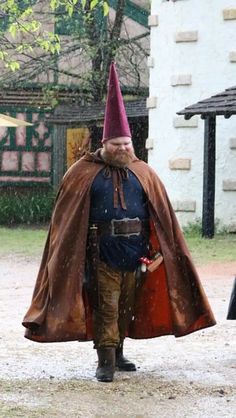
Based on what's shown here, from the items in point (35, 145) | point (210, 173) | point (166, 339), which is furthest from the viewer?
point (35, 145)

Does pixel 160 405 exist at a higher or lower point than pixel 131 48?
lower

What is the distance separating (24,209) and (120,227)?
2026cm

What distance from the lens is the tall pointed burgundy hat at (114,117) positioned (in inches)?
296

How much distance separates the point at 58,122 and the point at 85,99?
5.39 feet

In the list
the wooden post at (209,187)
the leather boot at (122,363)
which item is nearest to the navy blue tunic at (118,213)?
the leather boot at (122,363)

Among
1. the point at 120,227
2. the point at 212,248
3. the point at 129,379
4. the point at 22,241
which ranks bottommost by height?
the point at 22,241

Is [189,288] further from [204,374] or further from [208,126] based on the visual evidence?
[208,126]

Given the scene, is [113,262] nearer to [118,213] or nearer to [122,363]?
[118,213]

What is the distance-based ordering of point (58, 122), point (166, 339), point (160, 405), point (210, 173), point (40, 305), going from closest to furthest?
point (160, 405) → point (40, 305) → point (166, 339) → point (210, 173) → point (58, 122)

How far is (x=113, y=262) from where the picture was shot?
7.46m

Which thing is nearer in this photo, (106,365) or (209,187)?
(106,365)

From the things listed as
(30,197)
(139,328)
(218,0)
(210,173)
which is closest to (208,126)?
(210,173)

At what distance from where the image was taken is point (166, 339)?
939cm

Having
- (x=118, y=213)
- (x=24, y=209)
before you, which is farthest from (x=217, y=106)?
(x=118, y=213)
